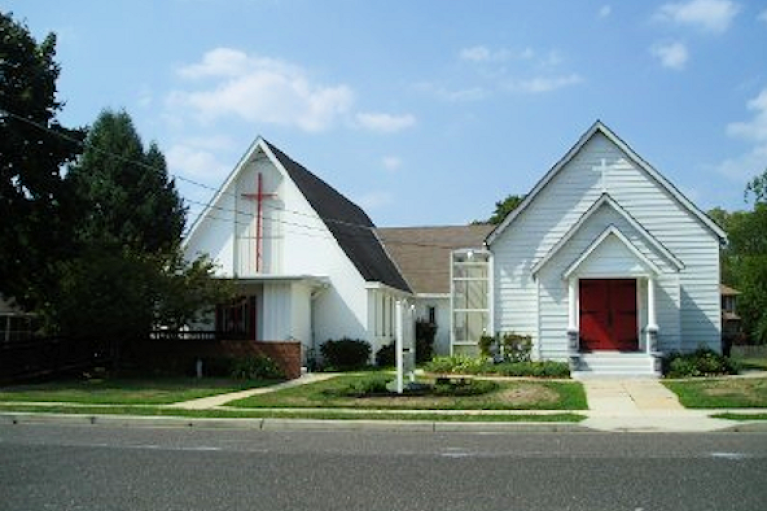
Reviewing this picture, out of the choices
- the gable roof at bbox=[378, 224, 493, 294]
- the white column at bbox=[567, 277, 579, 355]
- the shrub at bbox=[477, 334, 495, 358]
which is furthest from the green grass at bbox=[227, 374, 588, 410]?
the gable roof at bbox=[378, 224, 493, 294]

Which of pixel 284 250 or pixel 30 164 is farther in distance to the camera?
pixel 284 250

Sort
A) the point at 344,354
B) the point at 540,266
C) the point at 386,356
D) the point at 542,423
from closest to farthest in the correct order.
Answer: the point at 542,423 < the point at 540,266 < the point at 344,354 < the point at 386,356

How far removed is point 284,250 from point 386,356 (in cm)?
590

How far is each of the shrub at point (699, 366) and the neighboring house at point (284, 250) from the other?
11558mm

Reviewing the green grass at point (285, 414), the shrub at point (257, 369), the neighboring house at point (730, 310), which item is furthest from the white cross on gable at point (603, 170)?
the neighboring house at point (730, 310)

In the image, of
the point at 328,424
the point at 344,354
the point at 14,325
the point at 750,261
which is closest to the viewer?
the point at 328,424

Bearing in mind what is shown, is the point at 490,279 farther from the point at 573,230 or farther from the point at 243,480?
the point at 243,480

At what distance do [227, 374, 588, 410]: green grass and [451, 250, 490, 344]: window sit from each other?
1030cm

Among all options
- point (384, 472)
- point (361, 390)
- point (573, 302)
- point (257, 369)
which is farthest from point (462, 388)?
point (384, 472)

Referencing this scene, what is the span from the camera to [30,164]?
84.7 ft

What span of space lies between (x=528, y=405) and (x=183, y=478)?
9.76 m

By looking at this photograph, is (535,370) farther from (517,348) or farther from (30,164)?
(30,164)

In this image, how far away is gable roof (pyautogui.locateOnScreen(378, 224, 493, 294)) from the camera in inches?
1655

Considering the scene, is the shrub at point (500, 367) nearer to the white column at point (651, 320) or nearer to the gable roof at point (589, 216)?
the white column at point (651, 320)
